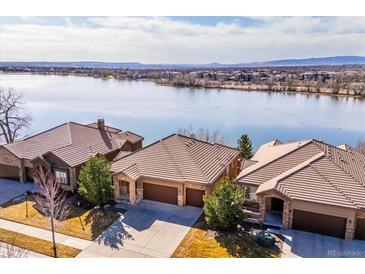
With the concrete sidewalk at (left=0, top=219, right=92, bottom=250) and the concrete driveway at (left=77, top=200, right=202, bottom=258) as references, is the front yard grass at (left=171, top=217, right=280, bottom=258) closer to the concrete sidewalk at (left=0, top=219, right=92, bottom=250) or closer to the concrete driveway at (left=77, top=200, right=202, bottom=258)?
the concrete driveway at (left=77, top=200, right=202, bottom=258)

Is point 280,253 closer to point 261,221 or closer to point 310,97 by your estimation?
point 261,221

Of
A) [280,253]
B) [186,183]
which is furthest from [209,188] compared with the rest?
[280,253]

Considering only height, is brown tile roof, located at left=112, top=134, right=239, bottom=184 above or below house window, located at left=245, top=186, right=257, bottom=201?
above

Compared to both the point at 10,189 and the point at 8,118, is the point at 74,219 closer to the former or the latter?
the point at 10,189

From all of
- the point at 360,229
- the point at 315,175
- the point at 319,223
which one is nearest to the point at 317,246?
the point at 319,223

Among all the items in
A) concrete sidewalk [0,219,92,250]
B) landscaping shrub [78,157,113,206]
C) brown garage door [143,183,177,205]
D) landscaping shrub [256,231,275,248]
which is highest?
landscaping shrub [78,157,113,206]

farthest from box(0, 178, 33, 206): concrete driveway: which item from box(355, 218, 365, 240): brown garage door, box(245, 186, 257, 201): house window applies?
box(355, 218, 365, 240): brown garage door
